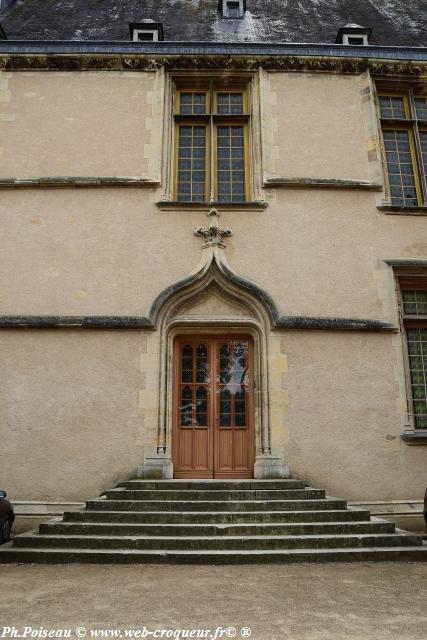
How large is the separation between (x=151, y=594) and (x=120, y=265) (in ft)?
16.8

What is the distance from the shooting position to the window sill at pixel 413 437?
7445mm

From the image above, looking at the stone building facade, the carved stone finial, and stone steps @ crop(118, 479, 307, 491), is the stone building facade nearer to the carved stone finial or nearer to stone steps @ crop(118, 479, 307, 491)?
the carved stone finial

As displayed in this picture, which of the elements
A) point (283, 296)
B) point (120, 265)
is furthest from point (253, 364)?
point (120, 265)

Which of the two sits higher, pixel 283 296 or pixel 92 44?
pixel 92 44

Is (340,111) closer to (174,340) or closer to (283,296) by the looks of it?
(283,296)

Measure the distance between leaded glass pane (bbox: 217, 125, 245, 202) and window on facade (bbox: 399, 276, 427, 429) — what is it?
9.98ft

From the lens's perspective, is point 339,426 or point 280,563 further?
point 339,426

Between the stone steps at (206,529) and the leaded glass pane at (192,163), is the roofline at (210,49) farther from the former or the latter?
the stone steps at (206,529)

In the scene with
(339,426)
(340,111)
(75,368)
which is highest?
(340,111)

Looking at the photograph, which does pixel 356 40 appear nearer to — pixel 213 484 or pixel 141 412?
pixel 141 412

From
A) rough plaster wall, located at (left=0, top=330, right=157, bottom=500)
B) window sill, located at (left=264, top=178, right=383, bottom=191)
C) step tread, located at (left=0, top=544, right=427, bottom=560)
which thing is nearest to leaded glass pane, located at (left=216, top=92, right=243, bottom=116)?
window sill, located at (left=264, top=178, right=383, bottom=191)

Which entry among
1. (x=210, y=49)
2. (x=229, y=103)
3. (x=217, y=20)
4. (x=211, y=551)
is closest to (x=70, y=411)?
(x=211, y=551)

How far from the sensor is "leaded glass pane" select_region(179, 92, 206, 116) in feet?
30.5

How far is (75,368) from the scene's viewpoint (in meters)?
7.59
